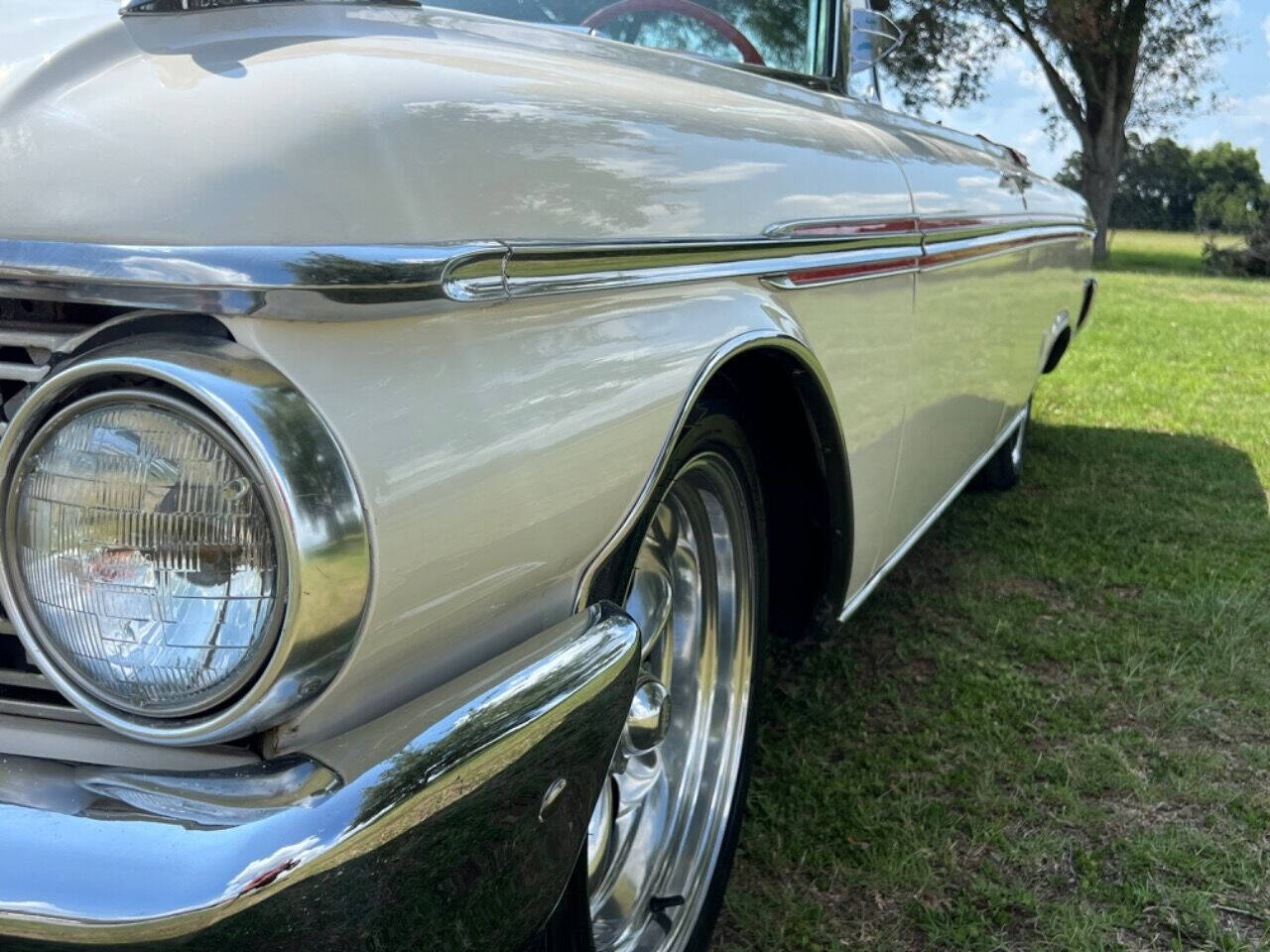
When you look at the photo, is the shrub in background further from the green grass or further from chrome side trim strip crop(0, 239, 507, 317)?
chrome side trim strip crop(0, 239, 507, 317)

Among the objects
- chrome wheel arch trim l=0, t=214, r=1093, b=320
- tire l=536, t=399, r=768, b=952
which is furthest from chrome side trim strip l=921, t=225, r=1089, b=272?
chrome wheel arch trim l=0, t=214, r=1093, b=320

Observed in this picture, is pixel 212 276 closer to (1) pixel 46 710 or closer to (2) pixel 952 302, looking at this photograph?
(1) pixel 46 710

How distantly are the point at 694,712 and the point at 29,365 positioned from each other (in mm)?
1314

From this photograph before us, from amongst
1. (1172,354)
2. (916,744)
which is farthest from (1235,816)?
(1172,354)

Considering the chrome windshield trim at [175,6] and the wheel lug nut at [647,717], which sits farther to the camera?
the wheel lug nut at [647,717]

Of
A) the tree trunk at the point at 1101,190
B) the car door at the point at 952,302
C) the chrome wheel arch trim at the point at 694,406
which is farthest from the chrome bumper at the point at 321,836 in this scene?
the tree trunk at the point at 1101,190

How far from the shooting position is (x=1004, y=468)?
4.85 meters

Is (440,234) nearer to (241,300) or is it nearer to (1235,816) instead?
(241,300)

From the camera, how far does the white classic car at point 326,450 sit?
3.23ft

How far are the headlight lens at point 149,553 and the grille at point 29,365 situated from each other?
94 millimetres

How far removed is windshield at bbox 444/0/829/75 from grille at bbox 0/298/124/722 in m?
1.33

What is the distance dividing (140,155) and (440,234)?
0.91ft

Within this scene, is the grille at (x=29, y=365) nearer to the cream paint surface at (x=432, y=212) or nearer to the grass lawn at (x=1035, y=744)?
the cream paint surface at (x=432, y=212)

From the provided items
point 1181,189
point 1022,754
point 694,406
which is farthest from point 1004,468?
point 1181,189
